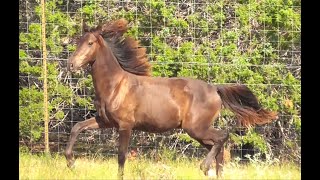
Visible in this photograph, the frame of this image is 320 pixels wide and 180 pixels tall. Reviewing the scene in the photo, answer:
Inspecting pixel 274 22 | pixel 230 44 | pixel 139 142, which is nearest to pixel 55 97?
pixel 139 142

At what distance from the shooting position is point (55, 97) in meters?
11.1

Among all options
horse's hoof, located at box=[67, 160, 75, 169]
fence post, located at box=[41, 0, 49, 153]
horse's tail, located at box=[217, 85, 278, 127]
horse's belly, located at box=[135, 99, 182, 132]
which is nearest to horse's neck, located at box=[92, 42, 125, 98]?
horse's belly, located at box=[135, 99, 182, 132]

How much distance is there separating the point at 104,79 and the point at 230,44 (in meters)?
2.34

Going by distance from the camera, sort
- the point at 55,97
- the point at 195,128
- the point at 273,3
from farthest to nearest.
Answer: the point at 55,97 < the point at 273,3 < the point at 195,128

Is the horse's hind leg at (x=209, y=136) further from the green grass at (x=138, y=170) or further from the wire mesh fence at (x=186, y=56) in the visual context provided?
the wire mesh fence at (x=186, y=56)

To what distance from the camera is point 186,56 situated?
10602 mm

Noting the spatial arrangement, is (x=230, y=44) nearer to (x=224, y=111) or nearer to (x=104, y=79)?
(x=224, y=111)

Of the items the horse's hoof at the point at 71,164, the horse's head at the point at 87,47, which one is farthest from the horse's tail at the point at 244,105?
the horse's hoof at the point at 71,164

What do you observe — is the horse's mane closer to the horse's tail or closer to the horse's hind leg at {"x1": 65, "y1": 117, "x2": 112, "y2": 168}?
the horse's hind leg at {"x1": 65, "y1": 117, "x2": 112, "y2": 168}

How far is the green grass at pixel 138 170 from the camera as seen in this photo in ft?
27.8

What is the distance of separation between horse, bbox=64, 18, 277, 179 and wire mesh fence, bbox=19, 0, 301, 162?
1.34 m

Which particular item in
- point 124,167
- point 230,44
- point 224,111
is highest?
point 230,44

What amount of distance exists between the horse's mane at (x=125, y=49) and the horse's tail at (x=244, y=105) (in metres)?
Result: 1.08

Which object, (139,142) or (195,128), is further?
(139,142)
